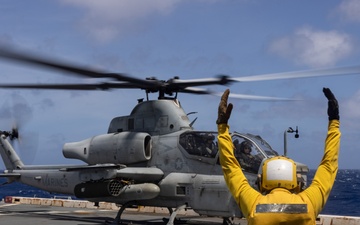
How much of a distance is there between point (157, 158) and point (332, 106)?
1044 centimetres

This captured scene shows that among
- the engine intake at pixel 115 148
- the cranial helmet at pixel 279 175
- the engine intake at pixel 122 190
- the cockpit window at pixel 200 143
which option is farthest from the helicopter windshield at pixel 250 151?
the cranial helmet at pixel 279 175

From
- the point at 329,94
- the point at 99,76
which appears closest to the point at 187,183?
the point at 99,76

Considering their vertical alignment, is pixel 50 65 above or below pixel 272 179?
above

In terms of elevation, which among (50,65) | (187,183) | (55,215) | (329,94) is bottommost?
(55,215)

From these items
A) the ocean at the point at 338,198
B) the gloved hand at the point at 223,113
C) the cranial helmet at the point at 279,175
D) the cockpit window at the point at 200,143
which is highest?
the cockpit window at the point at 200,143

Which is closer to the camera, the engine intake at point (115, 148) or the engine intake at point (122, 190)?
the engine intake at point (122, 190)

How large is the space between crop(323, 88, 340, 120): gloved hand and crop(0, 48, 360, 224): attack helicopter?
8143 mm

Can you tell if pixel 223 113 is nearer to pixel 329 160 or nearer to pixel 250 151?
pixel 329 160

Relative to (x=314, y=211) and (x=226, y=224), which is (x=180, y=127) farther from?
(x=314, y=211)

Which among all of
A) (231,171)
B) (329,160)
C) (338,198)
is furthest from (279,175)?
(338,198)

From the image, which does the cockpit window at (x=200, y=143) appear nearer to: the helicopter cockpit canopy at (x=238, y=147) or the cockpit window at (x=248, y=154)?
the helicopter cockpit canopy at (x=238, y=147)

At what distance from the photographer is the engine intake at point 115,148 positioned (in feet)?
44.2

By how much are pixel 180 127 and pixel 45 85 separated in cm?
368

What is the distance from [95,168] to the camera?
1354cm
